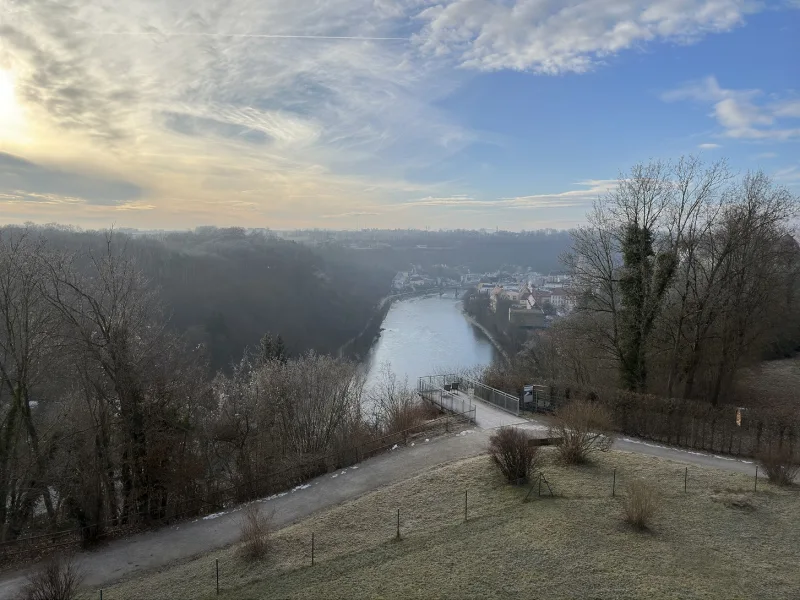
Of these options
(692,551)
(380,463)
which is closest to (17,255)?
(380,463)

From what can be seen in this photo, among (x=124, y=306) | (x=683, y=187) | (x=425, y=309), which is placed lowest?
(x=425, y=309)

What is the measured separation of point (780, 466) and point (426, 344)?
52475mm

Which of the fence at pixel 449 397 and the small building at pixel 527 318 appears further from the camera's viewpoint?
the small building at pixel 527 318

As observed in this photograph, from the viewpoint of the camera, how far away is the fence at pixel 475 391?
1956 centimetres

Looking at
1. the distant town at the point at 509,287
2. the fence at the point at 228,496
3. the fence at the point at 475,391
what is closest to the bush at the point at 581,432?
the fence at the point at 228,496

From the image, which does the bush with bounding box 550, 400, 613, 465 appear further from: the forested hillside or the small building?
the small building

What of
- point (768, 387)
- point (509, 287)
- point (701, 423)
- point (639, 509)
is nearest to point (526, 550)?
point (639, 509)

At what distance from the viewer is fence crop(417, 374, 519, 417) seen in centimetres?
1956

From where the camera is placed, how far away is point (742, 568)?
7980 millimetres

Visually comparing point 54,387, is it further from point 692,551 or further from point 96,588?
point 692,551

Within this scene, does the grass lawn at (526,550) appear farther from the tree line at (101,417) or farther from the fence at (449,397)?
the fence at (449,397)

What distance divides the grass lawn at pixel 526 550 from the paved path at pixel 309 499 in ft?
2.70

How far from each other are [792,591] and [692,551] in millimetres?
1436

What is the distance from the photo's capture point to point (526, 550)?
28.5 ft
